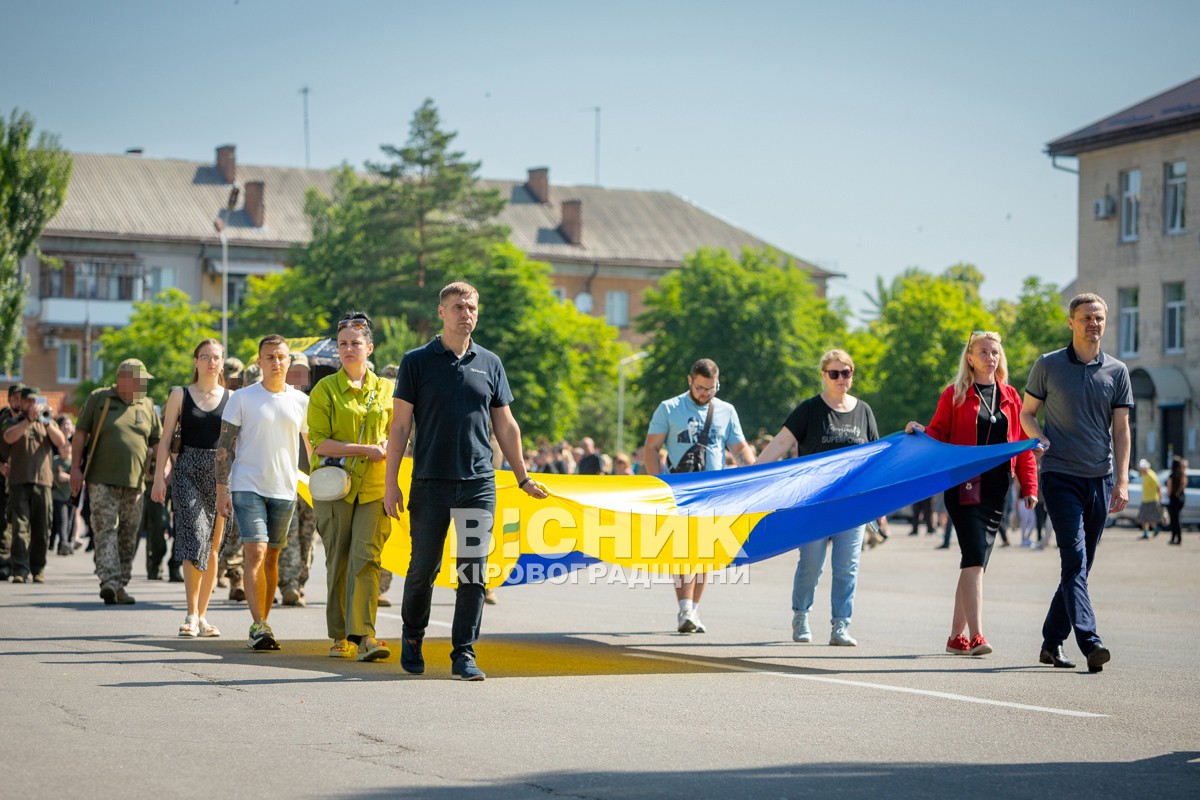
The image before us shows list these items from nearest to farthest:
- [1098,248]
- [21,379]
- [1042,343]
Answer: [1098,248], [1042,343], [21,379]

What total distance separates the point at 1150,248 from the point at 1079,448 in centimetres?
5024

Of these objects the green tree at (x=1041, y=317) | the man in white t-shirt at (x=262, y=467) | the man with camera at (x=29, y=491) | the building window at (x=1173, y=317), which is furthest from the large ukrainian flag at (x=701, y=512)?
the green tree at (x=1041, y=317)

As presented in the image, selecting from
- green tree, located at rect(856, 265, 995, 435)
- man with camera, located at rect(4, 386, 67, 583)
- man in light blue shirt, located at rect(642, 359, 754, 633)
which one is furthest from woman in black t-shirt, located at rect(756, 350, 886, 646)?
green tree, located at rect(856, 265, 995, 435)

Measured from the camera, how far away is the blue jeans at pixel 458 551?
980cm

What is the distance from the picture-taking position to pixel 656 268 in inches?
3979

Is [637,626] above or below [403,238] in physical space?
below

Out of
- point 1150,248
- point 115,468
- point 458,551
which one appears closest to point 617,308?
point 1150,248

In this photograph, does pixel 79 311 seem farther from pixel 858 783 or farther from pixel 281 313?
pixel 858 783

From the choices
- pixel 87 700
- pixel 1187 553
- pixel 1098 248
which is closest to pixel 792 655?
pixel 87 700

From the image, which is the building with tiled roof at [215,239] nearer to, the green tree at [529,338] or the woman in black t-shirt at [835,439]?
the green tree at [529,338]

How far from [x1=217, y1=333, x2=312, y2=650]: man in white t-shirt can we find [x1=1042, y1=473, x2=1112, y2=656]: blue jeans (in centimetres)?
491

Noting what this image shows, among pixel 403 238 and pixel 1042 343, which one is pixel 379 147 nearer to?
pixel 403 238

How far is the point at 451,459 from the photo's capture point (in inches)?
383

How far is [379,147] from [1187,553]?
179 ft
